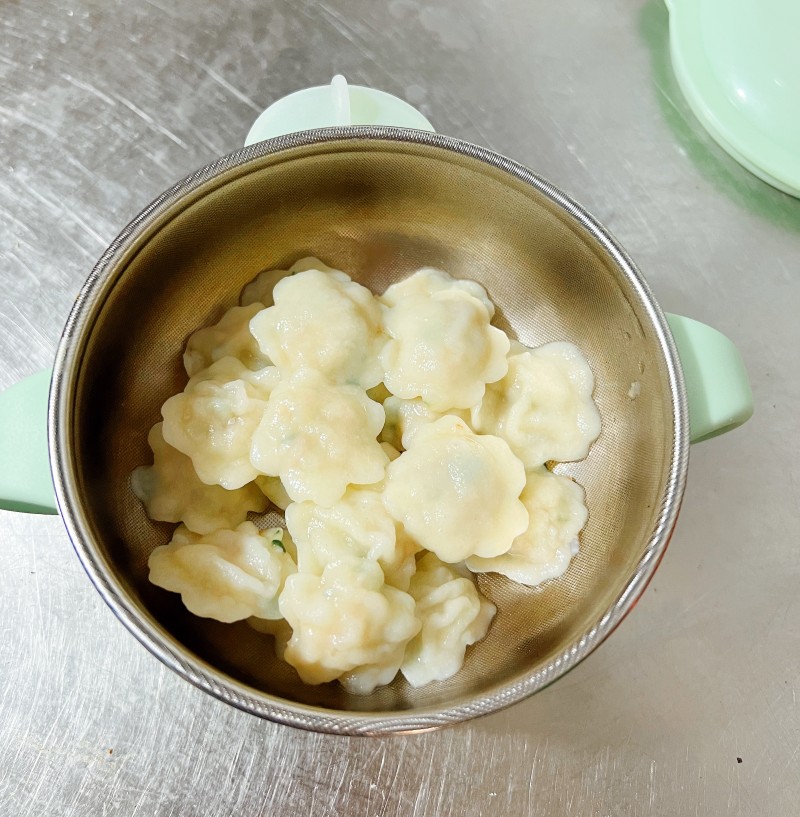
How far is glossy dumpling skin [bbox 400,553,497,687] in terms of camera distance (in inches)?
30.2

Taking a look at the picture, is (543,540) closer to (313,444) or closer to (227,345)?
(313,444)

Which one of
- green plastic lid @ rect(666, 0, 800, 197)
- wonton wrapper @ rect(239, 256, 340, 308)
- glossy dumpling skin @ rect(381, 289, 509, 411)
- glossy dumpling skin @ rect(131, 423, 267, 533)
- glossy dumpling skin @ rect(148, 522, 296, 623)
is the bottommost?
glossy dumpling skin @ rect(148, 522, 296, 623)

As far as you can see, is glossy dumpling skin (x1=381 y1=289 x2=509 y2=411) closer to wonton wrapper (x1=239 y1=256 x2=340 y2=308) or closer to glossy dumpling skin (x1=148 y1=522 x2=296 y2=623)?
wonton wrapper (x1=239 y1=256 x2=340 y2=308)

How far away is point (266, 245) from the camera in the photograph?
851 millimetres

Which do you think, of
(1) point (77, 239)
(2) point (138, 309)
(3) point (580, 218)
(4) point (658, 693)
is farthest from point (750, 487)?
(1) point (77, 239)

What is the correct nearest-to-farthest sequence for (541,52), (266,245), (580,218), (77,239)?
1. (580,218)
2. (266,245)
3. (77,239)
4. (541,52)

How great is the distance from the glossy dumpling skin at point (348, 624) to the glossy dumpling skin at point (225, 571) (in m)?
0.03

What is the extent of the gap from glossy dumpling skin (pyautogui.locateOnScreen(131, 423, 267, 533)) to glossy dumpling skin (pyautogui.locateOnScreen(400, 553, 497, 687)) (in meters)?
0.23

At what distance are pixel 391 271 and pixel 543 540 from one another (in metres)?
0.37

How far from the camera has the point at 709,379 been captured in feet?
2.41

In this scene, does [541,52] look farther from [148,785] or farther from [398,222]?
[148,785]

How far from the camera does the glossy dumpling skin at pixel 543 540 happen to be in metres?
0.80

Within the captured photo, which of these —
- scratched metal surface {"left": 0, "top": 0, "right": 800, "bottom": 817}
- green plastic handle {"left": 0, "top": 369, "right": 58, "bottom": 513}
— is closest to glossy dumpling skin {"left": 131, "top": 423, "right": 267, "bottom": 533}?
green plastic handle {"left": 0, "top": 369, "right": 58, "bottom": 513}

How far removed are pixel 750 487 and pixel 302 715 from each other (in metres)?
0.68
